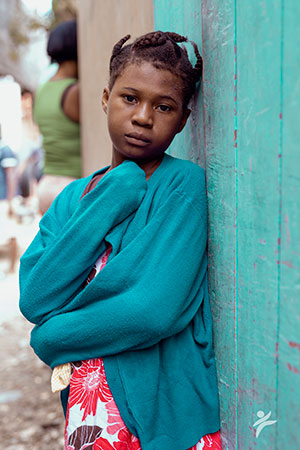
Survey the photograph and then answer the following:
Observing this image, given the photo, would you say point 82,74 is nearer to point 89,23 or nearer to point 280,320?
point 89,23

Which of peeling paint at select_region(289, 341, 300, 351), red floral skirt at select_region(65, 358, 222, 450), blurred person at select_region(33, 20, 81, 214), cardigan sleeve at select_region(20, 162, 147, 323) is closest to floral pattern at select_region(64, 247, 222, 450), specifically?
red floral skirt at select_region(65, 358, 222, 450)

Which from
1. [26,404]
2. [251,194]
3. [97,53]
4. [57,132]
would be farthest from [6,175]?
[251,194]

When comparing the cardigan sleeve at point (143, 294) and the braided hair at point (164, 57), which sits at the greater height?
the braided hair at point (164, 57)

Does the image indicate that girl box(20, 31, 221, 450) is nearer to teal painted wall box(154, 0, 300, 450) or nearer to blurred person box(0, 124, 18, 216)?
teal painted wall box(154, 0, 300, 450)

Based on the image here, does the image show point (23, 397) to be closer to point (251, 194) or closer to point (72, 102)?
point (72, 102)

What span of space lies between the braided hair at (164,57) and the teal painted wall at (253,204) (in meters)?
0.05

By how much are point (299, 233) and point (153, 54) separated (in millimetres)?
648

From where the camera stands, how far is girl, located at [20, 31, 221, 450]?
1176mm

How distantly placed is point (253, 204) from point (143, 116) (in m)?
0.38

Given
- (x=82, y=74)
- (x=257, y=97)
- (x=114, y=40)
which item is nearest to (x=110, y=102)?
(x=257, y=97)

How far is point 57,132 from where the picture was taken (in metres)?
3.38

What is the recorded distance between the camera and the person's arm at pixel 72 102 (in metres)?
3.31

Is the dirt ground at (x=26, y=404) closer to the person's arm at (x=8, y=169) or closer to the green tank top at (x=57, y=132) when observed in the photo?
the green tank top at (x=57, y=132)

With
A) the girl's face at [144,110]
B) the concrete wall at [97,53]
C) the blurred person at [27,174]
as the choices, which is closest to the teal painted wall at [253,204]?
the girl's face at [144,110]
